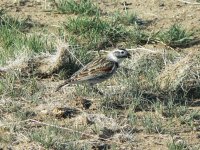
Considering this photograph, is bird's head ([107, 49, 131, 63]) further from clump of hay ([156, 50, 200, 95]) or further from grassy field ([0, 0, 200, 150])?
clump of hay ([156, 50, 200, 95])

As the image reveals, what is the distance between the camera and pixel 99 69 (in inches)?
368

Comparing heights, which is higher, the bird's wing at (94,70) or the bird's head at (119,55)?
the bird's head at (119,55)

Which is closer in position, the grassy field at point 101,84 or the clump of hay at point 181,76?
the grassy field at point 101,84

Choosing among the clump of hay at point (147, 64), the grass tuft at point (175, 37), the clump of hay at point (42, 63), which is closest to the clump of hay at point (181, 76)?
the clump of hay at point (147, 64)

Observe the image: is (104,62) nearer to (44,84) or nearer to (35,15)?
(44,84)

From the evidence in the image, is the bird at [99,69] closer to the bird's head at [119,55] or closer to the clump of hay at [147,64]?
the bird's head at [119,55]

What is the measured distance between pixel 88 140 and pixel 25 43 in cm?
264

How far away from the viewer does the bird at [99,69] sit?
9.12m

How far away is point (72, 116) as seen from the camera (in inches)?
339

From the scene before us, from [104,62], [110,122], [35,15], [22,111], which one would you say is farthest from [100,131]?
[35,15]

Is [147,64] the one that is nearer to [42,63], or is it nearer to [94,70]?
[94,70]

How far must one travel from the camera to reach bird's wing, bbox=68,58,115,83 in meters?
9.12

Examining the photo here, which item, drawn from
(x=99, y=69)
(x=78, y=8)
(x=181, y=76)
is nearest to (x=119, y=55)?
(x=99, y=69)

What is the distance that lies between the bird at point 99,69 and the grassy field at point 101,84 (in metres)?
0.16
